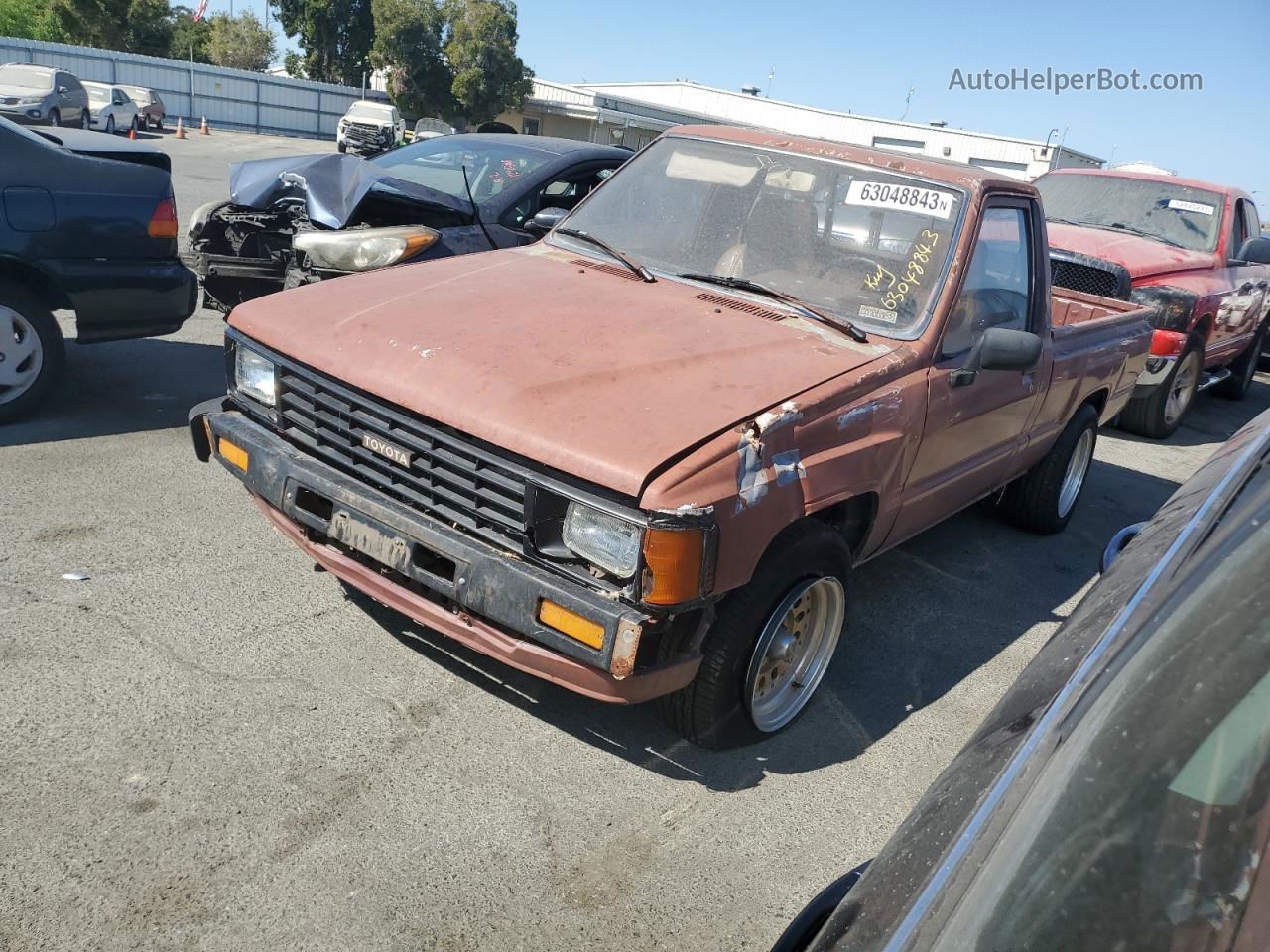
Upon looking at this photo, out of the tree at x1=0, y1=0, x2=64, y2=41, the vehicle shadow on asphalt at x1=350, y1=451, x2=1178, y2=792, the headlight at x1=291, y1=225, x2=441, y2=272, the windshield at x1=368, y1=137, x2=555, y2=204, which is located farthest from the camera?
the tree at x1=0, y1=0, x2=64, y2=41

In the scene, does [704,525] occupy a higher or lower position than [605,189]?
lower

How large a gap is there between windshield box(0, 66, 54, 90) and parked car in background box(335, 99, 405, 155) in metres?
7.90

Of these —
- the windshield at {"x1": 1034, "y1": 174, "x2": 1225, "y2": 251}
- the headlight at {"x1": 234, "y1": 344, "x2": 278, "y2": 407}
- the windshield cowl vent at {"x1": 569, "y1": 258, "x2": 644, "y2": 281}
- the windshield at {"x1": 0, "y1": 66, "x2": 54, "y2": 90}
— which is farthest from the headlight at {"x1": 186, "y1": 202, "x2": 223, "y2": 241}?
the windshield at {"x1": 0, "y1": 66, "x2": 54, "y2": 90}

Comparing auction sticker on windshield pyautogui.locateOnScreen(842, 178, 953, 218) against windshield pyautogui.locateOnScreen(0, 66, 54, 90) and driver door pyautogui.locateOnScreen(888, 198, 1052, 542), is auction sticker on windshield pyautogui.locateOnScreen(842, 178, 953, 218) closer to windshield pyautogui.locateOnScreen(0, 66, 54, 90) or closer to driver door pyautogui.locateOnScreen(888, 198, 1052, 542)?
driver door pyautogui.locateOnScreen(888, 198, 1052, 542)

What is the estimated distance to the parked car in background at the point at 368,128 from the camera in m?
31.2

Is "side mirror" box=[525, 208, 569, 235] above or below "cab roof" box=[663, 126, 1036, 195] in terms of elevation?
below

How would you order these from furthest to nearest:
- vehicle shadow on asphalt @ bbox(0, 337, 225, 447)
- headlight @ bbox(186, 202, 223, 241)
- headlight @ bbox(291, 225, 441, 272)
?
1. headlight @ bbox(186, 202, 223, 241)
2. headlight @ bbox(291, 225, 441, 272)
3. vehicle shadow on asphalt @ bbox(0, 337, 225, 447)

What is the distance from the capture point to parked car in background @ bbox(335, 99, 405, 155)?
31.2 metres

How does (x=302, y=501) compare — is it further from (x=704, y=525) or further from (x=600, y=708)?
(x=704, y=525)

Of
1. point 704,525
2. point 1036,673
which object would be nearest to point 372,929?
point 704,525

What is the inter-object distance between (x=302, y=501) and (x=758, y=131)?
8.44 feet

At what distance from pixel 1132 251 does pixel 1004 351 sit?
5661mm

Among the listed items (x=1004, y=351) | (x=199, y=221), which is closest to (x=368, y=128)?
(x=199, y=221)

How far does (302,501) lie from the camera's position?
3.31 m
